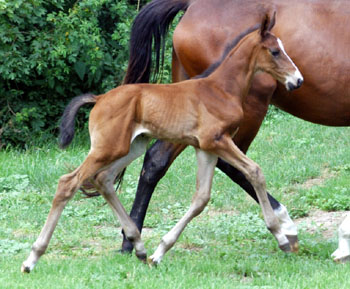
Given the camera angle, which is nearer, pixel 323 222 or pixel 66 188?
pixel 66 188

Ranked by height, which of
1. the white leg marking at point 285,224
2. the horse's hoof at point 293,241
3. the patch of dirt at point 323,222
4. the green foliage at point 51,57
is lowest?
the green foliage at point 51,57

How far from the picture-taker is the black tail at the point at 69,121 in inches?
199

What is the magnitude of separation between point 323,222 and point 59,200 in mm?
2766

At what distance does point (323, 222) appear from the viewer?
6773mm

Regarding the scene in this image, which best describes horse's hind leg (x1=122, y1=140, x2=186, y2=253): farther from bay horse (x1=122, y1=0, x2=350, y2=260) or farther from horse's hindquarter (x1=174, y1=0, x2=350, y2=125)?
horse's hindquarter (x1=174, y1=0, x2=350, y2=125)

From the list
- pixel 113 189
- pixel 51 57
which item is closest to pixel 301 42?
pixel 113 189

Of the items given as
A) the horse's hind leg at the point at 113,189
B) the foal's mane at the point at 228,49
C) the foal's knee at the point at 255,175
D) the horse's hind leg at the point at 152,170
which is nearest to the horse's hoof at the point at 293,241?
the foal's knee at the point at 255,175

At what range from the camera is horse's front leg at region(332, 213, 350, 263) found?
543 centimetres

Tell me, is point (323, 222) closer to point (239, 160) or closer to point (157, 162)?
point (157, 162)

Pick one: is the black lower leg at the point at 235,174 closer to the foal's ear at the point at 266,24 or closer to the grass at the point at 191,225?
the grass at the point at 191,225

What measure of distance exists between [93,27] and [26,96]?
1.69m

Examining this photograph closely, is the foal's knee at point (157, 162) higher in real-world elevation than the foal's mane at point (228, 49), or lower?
lower

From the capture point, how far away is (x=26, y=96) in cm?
1146

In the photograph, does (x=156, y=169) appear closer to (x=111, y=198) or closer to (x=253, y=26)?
(x=111, y=198)
